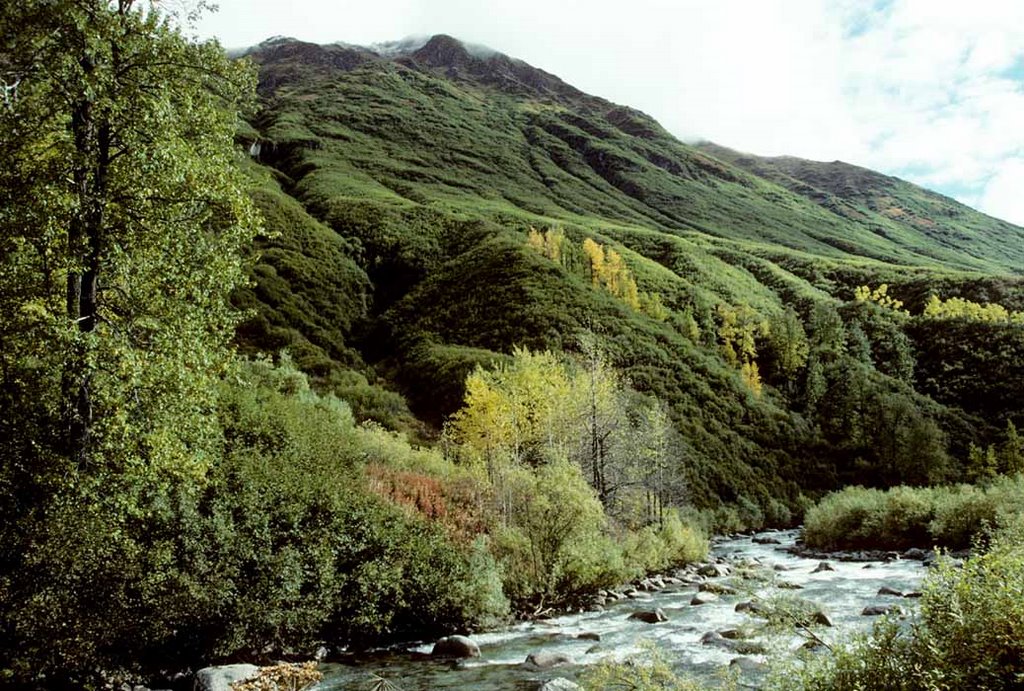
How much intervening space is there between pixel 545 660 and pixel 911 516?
38631mm

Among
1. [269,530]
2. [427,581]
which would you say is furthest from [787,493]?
[269,530]

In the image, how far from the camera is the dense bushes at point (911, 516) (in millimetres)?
39156

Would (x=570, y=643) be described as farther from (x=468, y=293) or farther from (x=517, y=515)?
(x=468, y=293)

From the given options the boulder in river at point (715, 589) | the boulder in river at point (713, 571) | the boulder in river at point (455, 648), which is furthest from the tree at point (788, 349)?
the boulder in river at point (455, 648)

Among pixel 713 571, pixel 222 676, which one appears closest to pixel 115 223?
pixel 222 676

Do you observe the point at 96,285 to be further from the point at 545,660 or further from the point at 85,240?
the point at 545,660

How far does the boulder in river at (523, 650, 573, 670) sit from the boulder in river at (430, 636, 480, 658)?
6.09 feet

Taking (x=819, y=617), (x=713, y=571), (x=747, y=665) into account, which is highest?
(x=819, y=617)

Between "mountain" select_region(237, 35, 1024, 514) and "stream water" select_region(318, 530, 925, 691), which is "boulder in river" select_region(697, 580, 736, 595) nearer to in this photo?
"stream water" select_region(318, 530, 925, 691)

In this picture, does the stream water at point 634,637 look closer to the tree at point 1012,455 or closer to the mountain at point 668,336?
the mountain at point 668,336

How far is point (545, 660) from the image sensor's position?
1828 cm

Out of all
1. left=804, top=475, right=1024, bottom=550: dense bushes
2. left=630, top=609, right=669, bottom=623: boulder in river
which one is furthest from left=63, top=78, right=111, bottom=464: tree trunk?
left=804, top=475, right=1024, bottom=550: dense bushes

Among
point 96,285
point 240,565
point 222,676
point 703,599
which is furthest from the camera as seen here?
point 703,599

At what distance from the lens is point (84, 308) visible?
13.0 meters
